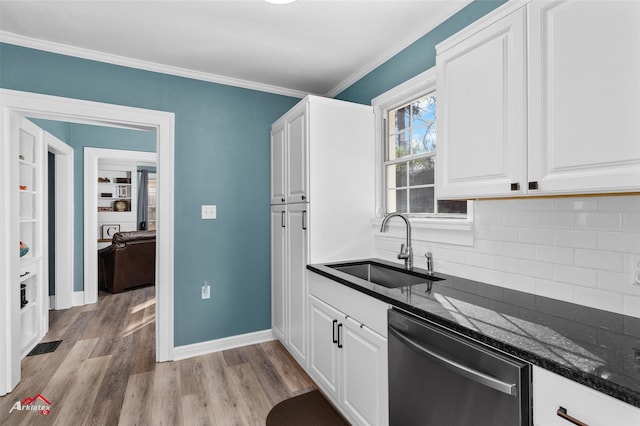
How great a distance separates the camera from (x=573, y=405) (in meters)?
0.89

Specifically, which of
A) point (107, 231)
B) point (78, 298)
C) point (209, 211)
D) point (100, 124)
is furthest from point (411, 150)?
point (107, 231)

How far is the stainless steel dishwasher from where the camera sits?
3.38 ft

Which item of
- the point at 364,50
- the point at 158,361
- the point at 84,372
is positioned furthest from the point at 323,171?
the point at 84,372

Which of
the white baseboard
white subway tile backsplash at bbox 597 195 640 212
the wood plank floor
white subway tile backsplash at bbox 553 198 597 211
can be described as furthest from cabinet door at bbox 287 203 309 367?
the white baseboard

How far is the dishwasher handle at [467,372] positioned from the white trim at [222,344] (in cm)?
211

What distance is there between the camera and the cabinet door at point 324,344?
2.08 metres

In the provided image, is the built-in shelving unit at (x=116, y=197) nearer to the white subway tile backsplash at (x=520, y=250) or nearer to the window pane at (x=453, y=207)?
the window pane at (x=453, y=207)

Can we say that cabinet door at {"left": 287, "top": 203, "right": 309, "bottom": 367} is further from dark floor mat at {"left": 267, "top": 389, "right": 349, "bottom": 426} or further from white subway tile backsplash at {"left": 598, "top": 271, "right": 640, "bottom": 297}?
white subway tile backsplash at {"left": 598, "top": 271, "right": 640, "bottom": 297}

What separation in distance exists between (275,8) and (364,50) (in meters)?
0.81

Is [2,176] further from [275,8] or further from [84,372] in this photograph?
[275,8]

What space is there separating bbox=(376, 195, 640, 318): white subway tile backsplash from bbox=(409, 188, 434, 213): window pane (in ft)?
1.45

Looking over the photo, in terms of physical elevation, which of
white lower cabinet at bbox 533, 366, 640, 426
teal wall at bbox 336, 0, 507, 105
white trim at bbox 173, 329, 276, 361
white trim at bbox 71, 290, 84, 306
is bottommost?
white trim at bbox 173, 329, 276, 361

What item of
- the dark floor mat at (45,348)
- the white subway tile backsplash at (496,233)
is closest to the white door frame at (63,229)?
Answer: the dark floor mat at (45,348)

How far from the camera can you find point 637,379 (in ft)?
2.67
